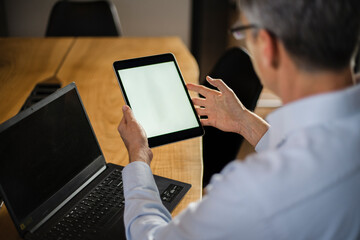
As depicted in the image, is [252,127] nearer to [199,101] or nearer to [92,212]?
[199,101]

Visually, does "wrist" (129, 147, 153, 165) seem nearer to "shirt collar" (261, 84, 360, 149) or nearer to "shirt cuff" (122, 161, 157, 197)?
"shirt cuff" (122, 161, 157, 197)

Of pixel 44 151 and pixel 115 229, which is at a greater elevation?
pixel 44 151

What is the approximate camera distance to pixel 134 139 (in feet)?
3.56

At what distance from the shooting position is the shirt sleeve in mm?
648

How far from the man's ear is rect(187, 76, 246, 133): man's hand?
0.56 m

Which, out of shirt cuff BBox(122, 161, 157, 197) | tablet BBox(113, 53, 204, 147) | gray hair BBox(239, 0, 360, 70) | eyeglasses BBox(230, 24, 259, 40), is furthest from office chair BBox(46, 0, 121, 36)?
gray hair BBox(239, 0, 360, 70)

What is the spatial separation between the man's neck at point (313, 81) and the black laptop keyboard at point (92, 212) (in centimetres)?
55

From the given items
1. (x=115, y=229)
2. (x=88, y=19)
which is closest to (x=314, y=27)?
(x=115, y=229)

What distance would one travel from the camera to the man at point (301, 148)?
64 cm

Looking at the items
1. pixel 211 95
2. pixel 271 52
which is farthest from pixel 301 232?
pixel 211 95

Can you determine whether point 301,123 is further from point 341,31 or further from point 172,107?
point 172,107

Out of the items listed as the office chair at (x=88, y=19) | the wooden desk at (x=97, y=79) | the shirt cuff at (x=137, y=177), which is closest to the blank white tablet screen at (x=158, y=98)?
the wooden desk at (x=97, y=79)

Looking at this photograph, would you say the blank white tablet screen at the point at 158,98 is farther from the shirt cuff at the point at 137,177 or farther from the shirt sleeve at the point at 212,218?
the shirt sleeve at the point at 212,218

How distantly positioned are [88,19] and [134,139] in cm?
194
